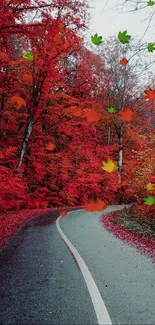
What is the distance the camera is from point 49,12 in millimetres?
8508

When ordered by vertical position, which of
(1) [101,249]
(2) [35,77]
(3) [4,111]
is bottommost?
(1) [101,249]

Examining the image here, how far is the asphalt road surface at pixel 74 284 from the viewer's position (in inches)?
126

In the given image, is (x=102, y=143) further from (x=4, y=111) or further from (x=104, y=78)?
(x=4, y=111)

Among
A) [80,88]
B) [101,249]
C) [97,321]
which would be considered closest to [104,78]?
[80,88]

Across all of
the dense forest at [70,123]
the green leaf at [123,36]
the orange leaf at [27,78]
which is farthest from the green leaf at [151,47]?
the orange leaf at [27,78]

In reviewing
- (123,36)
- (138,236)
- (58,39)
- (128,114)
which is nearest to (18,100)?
(58,39)

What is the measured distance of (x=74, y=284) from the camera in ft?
14.1

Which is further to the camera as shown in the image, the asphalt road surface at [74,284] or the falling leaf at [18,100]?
the falling leaf at [18,100]

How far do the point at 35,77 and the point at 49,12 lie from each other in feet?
24.8

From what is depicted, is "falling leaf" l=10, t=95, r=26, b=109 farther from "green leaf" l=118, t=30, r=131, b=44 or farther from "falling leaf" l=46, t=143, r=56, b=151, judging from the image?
"green leaf" l=118, t=30, r=131, b=44

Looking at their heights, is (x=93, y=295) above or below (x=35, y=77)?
below

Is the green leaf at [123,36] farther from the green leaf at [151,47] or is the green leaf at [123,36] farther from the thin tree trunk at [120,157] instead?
the thin tree trunk at [120,157]

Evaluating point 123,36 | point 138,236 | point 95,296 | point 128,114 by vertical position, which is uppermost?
point 128,114

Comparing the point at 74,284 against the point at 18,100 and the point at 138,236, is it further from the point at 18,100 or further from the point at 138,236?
the point at 18,100
